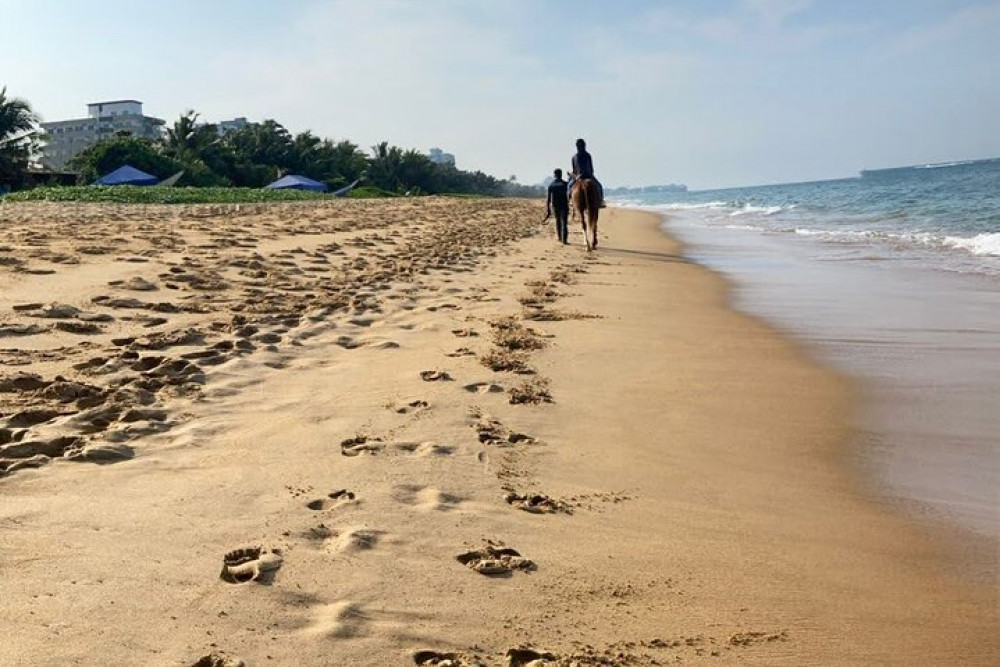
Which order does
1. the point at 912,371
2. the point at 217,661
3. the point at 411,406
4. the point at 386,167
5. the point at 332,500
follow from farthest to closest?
the point at 386,167
the point at 912,371
the point at 411,406
the point at 332,500
the point at 217,661

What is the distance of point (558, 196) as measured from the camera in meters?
14.7

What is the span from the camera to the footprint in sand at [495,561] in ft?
7.15

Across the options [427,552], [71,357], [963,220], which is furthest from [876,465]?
[963,220]

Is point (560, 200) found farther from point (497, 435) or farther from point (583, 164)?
point (497, 435)

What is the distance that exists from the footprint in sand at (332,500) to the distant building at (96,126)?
320ft

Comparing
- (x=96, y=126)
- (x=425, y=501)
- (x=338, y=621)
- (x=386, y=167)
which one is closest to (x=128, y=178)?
(x=386, y=167)

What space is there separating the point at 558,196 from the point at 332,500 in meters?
12.6

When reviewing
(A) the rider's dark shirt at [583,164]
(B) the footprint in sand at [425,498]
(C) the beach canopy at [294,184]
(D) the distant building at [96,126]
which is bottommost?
(B) the footprint in sand at [425,498]

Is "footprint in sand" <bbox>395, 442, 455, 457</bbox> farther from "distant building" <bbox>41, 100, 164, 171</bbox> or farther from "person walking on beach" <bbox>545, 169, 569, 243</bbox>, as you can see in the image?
"distant building" <bbox>41, 100, 164, 171</bbox>

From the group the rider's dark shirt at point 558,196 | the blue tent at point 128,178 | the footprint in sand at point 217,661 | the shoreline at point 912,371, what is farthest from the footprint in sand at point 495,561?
the blue tent at point 128,178

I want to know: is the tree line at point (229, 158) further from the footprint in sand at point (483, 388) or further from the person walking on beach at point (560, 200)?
the footprint in sand at point (483, 388)

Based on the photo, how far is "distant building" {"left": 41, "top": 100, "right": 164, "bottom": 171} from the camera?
9162 centimetres

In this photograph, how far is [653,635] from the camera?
1.93 meters

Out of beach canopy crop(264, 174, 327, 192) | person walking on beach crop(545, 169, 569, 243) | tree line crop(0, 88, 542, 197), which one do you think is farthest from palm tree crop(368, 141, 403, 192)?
person walking on beach crop(545, 169, 569, 243)
